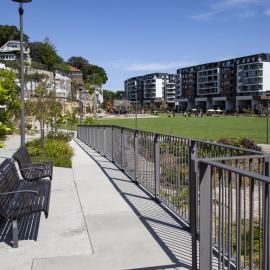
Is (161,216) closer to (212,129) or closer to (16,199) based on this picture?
(16,199)

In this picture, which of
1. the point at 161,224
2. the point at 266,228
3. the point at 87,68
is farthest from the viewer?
the point at 87,68

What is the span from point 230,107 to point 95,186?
148546mm

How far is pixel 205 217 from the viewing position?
383cm

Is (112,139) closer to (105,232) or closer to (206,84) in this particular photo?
(105,232)

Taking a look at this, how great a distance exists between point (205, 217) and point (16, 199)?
316 centimetres

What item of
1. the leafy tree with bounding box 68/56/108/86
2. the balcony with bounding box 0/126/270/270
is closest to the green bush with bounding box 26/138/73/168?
the balcony with bounding box 0/126/270/270

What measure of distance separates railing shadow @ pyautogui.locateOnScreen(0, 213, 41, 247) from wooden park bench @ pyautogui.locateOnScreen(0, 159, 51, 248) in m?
0.24

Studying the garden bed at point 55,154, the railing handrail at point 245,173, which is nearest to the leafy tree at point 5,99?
the garden bed at point 55,154

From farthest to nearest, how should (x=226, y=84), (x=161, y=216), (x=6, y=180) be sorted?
(x=226, y=84)
(x=161, y=216)
(x=6, y=180)

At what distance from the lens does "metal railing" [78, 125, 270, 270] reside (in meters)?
3.47

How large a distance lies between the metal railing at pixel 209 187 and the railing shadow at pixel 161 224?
0.18 metres

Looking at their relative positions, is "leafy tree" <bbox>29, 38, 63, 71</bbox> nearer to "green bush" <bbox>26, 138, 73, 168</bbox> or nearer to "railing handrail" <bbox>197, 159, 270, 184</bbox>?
"green bush" <bbox>26, 138, 73, 168</bbox>

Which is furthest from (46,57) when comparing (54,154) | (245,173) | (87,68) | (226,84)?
(245,173)

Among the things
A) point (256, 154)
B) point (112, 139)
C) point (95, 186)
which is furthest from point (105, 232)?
point (112, 139)
